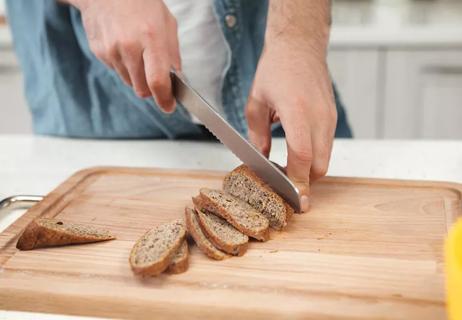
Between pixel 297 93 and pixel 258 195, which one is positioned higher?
pixel 297 93

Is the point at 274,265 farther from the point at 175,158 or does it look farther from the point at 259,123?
the point at 175,158

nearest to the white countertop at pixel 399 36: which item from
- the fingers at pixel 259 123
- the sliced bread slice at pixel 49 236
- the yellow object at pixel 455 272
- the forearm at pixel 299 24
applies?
the forearm at pixel 299 24

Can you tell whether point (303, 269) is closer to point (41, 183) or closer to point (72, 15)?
point (41, 183)

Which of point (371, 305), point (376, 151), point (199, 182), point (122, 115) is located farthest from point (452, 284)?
point (122, 115)


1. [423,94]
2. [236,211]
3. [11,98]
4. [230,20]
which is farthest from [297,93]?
[11,98]

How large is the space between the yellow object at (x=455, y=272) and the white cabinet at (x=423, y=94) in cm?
179

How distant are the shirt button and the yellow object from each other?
95cm

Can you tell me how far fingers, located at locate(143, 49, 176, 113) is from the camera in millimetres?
1074

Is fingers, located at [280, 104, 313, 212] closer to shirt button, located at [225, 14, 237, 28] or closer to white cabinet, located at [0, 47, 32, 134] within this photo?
shirt button, located at [225, 14, 237, 28]

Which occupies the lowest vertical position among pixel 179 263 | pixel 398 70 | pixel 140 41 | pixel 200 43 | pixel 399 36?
pixel 398 70

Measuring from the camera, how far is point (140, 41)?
108 cm

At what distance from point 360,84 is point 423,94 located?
0.25 metres

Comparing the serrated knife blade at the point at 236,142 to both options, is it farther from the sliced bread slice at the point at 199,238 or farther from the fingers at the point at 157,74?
the sliced bread slice at the point at 199,238

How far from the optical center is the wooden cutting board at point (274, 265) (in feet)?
2.63
